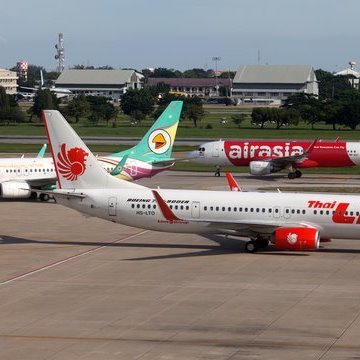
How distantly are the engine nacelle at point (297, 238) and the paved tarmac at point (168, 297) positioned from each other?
0.69 m

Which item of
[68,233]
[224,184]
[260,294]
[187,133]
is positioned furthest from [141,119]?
[260,294]

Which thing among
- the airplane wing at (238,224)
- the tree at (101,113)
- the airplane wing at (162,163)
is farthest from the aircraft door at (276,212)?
the tree at (101,113)

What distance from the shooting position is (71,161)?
172 ft

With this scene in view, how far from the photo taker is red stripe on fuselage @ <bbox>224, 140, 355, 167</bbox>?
94750 millimetres

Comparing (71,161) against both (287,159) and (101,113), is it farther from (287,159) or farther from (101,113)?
(101,113)

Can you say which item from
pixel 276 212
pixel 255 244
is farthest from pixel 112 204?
pixel 276 212

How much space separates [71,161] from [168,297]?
46.0 ft

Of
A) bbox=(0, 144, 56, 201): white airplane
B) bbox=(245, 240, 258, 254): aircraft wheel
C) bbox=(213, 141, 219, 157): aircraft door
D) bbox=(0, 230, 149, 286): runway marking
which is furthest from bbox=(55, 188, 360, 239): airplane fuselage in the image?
bbox=(213, 141, 219, 157): aircraft door

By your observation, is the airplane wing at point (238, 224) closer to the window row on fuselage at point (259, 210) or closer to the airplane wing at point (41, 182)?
the window row on fuselage at point (259, 210)

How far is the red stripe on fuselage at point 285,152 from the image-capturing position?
9475cm

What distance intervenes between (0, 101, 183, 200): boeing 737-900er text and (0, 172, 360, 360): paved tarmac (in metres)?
13.0

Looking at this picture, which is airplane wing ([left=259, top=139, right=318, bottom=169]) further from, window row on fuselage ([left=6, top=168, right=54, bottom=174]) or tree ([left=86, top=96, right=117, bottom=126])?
tree ([left=86, top=96, right=117, bottom=126])

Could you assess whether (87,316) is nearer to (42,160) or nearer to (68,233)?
(68,233)

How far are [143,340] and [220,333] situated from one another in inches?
109
